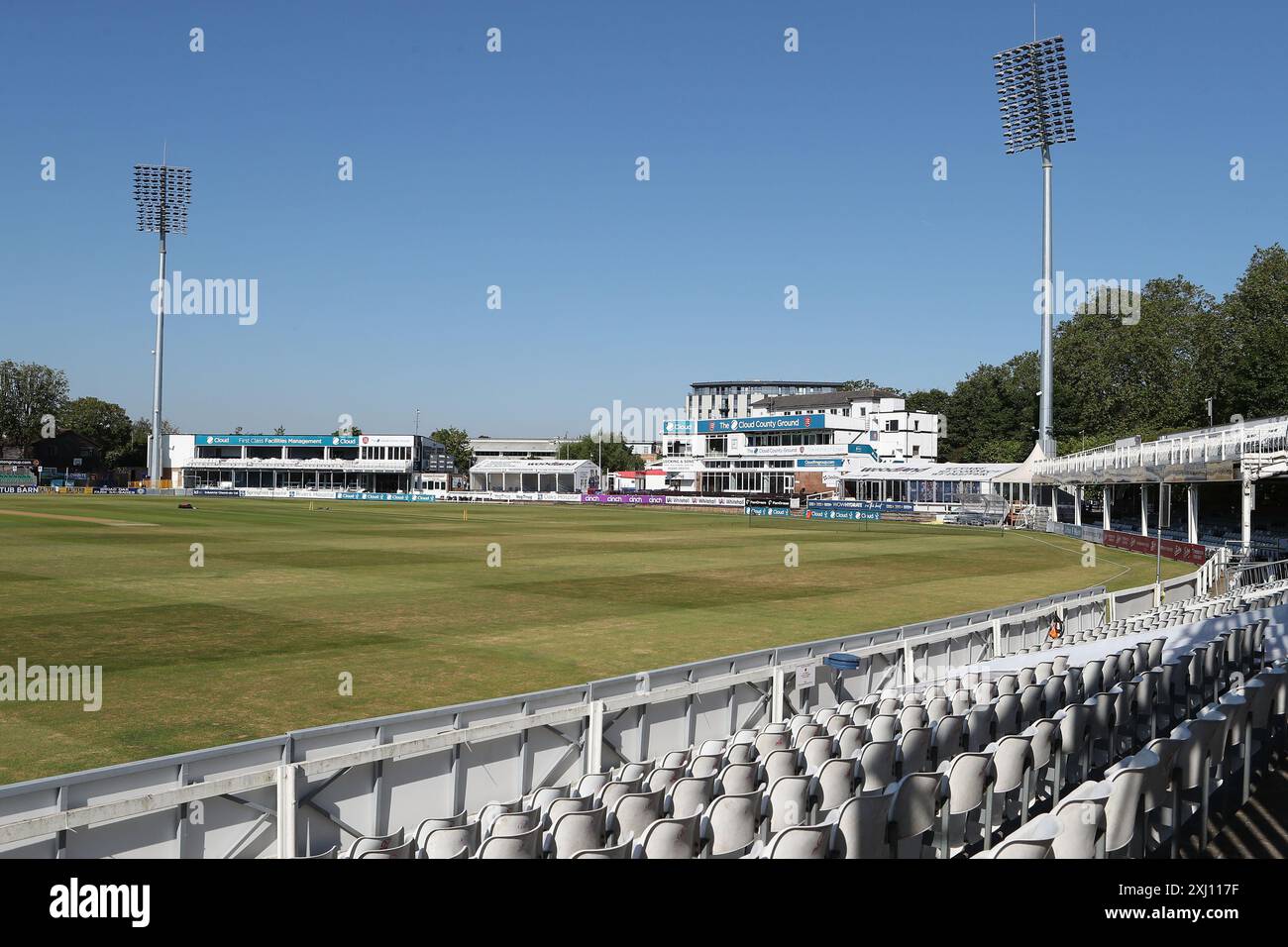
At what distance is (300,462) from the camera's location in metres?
126

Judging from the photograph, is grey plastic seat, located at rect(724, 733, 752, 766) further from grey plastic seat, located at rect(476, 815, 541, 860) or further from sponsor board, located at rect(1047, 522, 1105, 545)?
sponsor board, located at rect(1047, 522, 1105, 545)

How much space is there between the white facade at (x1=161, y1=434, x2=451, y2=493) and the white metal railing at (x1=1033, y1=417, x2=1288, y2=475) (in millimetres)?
91328

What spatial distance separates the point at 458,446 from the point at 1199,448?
139854 mm

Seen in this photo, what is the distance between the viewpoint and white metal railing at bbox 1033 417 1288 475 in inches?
1244

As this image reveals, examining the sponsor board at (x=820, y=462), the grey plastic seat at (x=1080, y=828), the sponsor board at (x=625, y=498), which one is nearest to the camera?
the grey plastic seat at (x=1080, y=828)

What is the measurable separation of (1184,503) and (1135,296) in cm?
4498

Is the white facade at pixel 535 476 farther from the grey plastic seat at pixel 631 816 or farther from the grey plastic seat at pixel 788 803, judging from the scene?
the grey plastic seat at pixel 631 816

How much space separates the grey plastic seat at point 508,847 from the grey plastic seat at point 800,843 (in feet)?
4.45

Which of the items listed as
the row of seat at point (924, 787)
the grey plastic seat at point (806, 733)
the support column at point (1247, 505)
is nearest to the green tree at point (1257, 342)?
the support column at point (1247, 505)

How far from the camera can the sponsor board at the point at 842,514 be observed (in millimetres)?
77500

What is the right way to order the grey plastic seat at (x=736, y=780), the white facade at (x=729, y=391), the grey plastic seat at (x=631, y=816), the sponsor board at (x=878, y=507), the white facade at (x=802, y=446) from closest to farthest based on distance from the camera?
the grey plastic seat at (x=631, y=816) → the grey plastic seat at (x=736, y=780) → the sponsor board at (x=878, y=507) → the white facade at (x=802, y=446) → the white facade at (x=729, y=391)

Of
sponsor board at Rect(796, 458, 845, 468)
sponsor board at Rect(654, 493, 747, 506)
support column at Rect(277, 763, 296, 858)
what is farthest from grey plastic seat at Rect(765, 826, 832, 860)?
sponsor board at Rect(796, 458, 845, 468)
